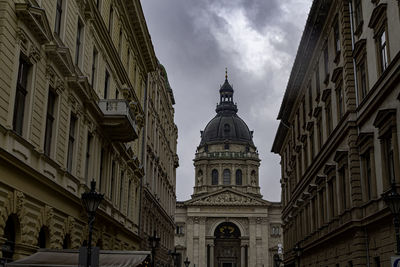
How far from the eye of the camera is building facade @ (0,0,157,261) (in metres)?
15.5

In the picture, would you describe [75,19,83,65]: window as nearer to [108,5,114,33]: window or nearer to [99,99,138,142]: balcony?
[99,99,138,142]: balcony

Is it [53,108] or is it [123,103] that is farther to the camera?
[123,103]

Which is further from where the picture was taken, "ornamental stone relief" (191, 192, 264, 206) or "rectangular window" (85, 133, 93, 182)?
"ornamental stone relief" (191, 192, 264, 206)

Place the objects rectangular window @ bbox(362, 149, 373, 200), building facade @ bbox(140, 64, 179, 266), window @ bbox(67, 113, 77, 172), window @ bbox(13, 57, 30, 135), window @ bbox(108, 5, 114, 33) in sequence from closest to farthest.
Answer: window @ bbox(13, 57, 30, 135) → window @ bbox(67, 113, 77, 172) → rectangular window @ bbox(362, 149, 373, 200) → window @ bbox(108, 5, 114, 33) → building facade @ bbox(140, 64, 179, 266)

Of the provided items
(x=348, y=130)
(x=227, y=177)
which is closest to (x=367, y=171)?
(x=348, y=130)

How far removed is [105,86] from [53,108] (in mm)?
7968

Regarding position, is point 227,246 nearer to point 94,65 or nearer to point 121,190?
point 121,190

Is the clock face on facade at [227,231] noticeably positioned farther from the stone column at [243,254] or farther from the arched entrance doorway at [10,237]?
the arched entrance doorway at [10,237]

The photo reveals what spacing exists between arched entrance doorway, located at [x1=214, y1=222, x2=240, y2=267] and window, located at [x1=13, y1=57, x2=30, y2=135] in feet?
337

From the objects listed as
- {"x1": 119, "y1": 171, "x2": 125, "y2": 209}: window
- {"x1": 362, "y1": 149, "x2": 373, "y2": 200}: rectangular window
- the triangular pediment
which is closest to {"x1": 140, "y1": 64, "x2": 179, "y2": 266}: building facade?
{"x1": 119, "y1": 171, "x2": 125, "y2": 209}: window

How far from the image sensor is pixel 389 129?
66.9 ft

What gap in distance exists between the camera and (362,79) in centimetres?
2464

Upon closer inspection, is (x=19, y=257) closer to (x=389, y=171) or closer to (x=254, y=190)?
(x=389, y=171)

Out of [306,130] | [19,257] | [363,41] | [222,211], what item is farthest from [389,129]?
[222,211]
